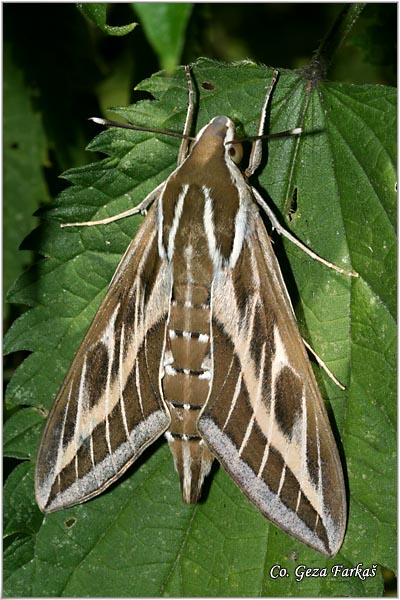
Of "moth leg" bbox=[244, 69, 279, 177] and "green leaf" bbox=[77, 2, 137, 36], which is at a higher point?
"green leaf" bbox=[77, 2, 137, 36]

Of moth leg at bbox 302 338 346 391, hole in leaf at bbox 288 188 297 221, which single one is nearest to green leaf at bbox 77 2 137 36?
hole in leaf at bbox 288 188 297 221

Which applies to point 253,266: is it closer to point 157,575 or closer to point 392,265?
point 392,265

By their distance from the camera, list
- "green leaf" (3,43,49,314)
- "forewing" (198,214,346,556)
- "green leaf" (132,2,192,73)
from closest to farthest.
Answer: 1. "green leaf" (132,2,192,73)
2. "forewing" (198,214,346,556)
3. "green leaf" (3,43,49,314)

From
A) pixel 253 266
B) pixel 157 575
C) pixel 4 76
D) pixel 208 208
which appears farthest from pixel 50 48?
pixel 157 575

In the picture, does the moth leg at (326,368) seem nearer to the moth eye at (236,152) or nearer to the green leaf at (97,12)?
the moth eye at (236,152)

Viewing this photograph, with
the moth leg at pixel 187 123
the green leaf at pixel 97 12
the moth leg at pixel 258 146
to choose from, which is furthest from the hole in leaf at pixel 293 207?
the green leaf at pixel 97 12

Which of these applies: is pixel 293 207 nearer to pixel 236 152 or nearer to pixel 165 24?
pixel 236 152

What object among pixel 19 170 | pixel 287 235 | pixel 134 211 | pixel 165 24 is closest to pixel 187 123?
pixel 134 211

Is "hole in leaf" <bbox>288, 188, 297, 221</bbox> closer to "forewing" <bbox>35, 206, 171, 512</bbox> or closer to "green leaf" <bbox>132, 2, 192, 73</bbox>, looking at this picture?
"forewing" <bbox>35, 206, 171, 512</bbox>
